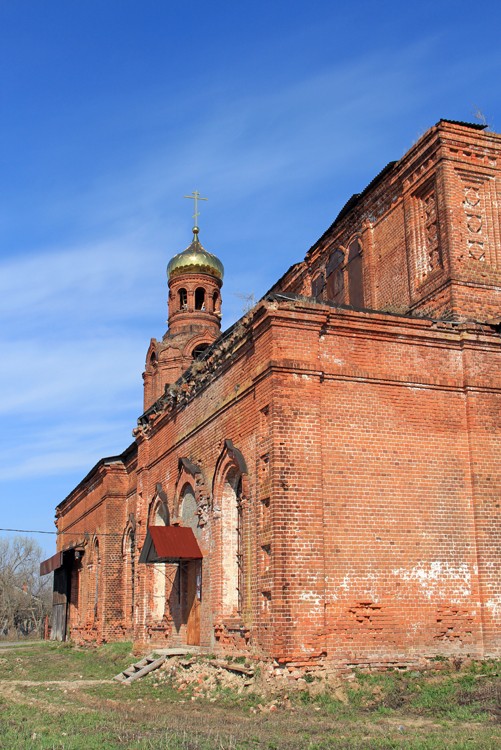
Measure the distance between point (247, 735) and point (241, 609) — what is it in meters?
5.37

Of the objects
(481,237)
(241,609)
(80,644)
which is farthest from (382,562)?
(80,644)

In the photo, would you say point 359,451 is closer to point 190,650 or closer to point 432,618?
point 432,618

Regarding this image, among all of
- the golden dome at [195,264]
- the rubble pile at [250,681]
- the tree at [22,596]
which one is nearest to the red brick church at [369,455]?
the rubble pile at [250,681]

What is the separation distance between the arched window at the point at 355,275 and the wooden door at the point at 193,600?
23.9 ft

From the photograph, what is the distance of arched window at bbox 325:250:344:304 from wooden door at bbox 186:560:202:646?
7456mm

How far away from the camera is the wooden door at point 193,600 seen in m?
16.7

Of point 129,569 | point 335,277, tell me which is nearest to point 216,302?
point 129,569

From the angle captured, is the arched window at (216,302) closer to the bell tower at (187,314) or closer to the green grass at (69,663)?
the bell tower at (187,314)

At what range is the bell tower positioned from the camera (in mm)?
33453

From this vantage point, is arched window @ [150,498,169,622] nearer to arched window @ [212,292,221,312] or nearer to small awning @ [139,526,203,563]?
small awning @ [139,526,203,563]

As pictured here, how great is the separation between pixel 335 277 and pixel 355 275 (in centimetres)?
117

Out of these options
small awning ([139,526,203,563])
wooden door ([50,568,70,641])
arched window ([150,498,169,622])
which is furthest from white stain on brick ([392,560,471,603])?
wooden door ([50,568,70,641])

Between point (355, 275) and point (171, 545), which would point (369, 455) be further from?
point (355, 275)

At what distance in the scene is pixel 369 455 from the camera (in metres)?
13.4
